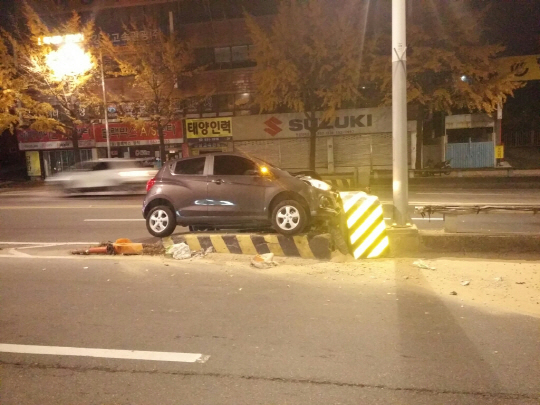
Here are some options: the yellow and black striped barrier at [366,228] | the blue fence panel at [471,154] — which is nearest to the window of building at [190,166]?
the yellow and black striped barrier at [366,228]

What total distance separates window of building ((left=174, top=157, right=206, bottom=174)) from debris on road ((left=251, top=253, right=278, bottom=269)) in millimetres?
2293

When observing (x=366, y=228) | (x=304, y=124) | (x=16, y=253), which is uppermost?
(x=304, y=124)

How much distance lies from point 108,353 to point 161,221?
5.04 metres

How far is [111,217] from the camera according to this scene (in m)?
14.4

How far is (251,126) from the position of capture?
3269 centimetres

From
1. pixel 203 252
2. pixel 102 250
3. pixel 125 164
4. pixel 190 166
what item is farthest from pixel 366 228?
pixel 125 164

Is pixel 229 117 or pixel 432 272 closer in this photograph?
pixel 432 272

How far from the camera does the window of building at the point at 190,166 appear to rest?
393 inches

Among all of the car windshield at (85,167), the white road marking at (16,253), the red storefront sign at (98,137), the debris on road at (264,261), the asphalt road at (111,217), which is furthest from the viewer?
the red storefront sign at (98,137)

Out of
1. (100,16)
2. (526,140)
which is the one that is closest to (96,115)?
(100,16)

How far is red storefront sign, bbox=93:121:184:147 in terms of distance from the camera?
3384 cm

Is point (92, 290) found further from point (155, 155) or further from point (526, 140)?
point (526, 140)

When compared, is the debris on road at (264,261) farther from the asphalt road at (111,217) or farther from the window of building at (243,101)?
the window of building at (243,101)

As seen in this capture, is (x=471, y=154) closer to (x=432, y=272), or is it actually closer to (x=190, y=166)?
(x=190, y=166)
